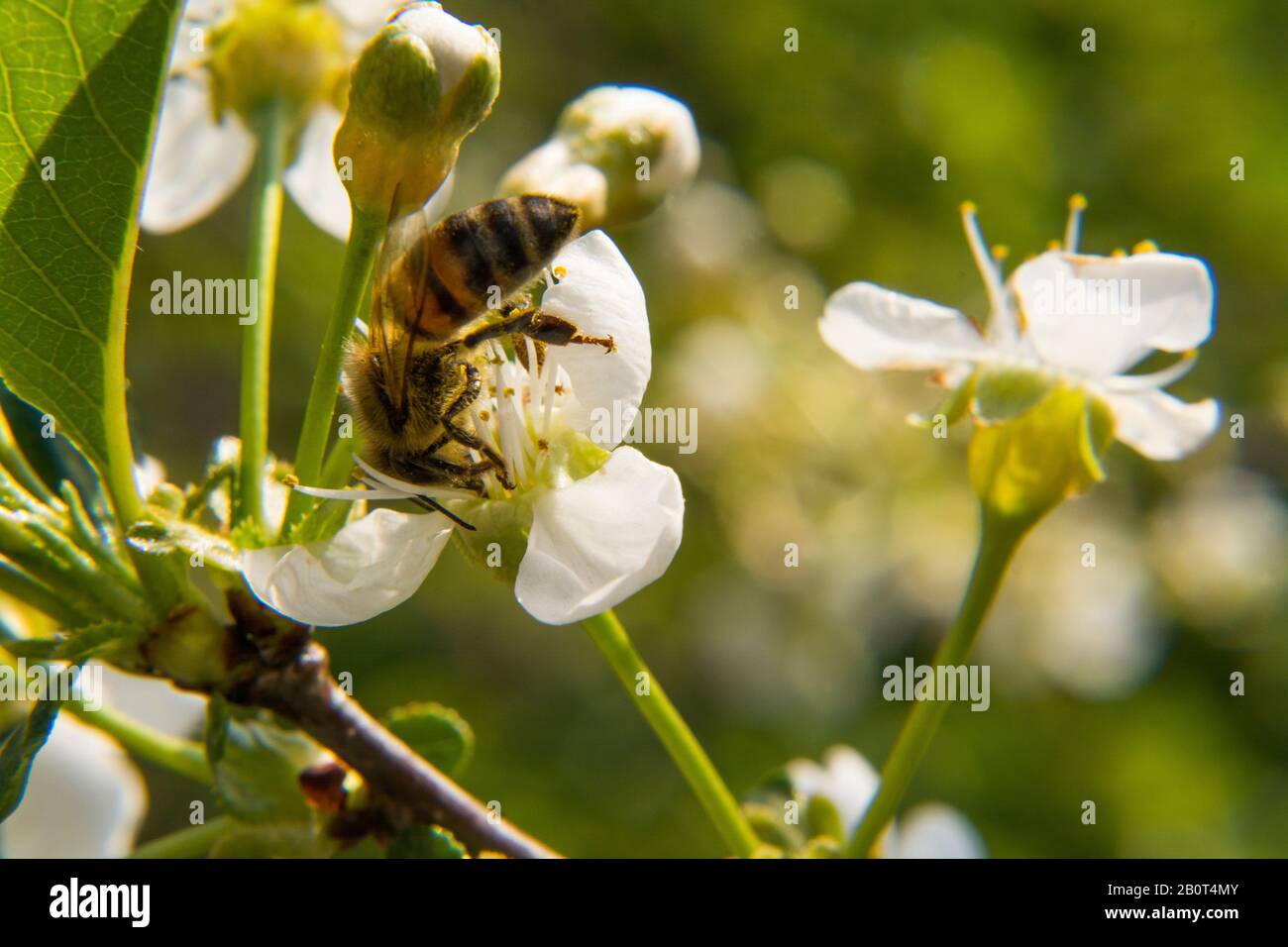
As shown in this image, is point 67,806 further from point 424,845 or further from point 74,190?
point 74,190

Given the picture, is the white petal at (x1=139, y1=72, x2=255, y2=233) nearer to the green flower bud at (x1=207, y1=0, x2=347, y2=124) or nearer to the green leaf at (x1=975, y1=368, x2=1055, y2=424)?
the green flower bud at (x1=207, y1=0, x2=347, y2=124)

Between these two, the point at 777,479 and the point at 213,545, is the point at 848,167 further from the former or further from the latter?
the point at 213,545

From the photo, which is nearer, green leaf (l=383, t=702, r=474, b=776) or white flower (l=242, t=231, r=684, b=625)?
white flower (l=242, t=231, r=684, b=625)

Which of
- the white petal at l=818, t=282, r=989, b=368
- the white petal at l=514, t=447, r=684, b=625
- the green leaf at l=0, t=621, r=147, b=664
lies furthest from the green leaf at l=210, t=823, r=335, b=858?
the white petal at l=818, t=282, r=989, b=368

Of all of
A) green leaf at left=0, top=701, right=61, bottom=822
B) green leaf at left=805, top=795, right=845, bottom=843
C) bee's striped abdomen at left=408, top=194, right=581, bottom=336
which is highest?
bee's striped abdomen at left=408, top=194, right=581, bottom=336
